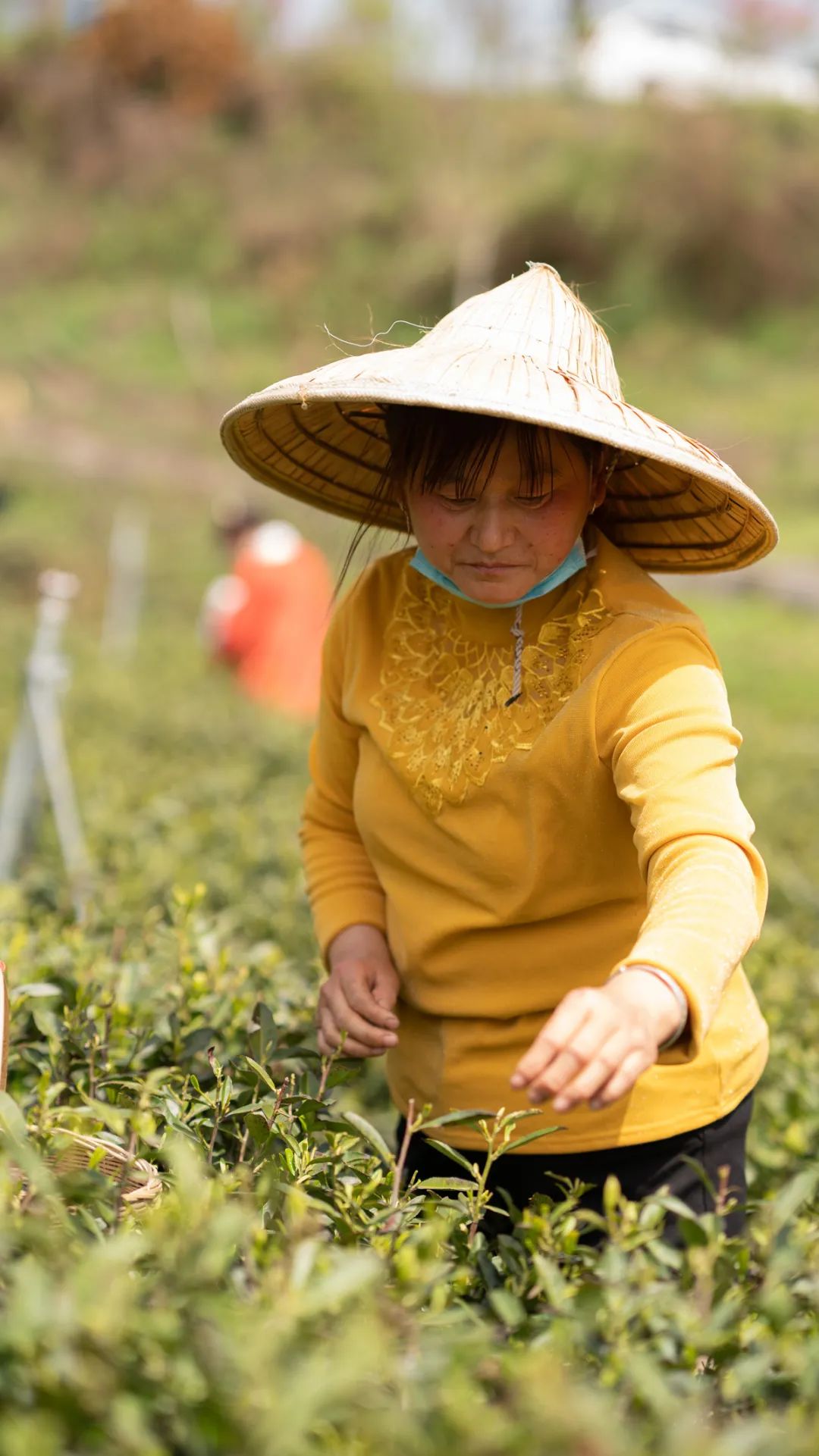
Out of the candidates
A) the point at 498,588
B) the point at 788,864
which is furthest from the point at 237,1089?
the point at 788,864

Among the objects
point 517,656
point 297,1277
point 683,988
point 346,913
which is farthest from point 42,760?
point 297,1277

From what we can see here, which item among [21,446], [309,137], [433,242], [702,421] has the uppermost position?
[309,137]

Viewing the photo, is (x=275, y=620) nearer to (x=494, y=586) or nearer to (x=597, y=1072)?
(x=494, y=586)

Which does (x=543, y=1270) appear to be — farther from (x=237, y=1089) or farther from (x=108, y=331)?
(x=108, y=331)

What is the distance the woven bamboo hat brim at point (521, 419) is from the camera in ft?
5.39

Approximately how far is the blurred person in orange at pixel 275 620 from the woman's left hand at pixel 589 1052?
21.8ft

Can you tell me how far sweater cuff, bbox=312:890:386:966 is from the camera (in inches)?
84.3

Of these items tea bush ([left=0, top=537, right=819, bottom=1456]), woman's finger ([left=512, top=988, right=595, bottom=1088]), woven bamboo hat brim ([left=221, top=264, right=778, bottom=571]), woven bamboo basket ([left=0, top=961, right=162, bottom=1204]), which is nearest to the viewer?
tea bush ([left=0, top=537, right=819, bottom=1456])

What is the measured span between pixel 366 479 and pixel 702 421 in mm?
20837

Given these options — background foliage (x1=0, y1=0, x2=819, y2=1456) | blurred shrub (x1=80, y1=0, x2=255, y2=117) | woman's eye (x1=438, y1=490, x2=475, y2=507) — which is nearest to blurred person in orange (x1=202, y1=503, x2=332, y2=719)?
background foliage (x1=0, y1=0, x2=819, y2=1456)

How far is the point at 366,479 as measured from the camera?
7.24ft

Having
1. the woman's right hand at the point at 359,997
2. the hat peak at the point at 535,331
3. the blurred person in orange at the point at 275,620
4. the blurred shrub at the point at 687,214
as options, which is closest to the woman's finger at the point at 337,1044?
the woman's right hand at the point at 359,997

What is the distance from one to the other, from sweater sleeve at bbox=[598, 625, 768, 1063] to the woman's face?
0.50 feet

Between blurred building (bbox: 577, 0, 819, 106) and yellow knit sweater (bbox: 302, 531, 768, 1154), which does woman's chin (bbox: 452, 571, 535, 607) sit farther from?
blurred building (bbox: 577, 0, 819, 106)
